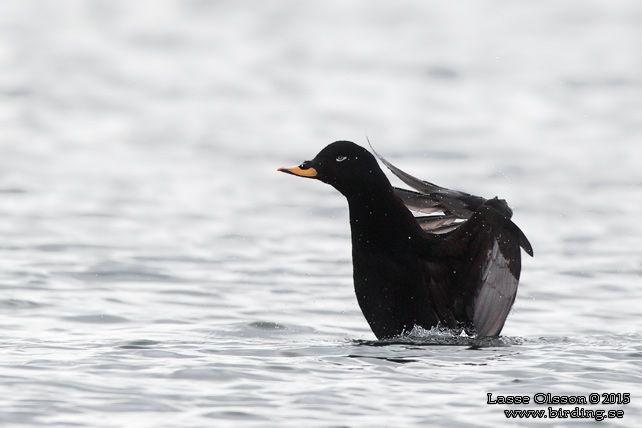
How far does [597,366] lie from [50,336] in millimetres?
3106

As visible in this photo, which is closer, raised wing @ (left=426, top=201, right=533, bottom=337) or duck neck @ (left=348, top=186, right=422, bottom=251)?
raised wing @ (left=426, top=201, right=533, bottom=337)

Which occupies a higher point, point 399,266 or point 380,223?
point 380,223

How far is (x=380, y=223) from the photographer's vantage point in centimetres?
756

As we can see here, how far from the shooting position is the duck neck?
7.56 m

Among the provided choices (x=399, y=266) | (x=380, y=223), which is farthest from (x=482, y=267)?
(x=380, y=223)

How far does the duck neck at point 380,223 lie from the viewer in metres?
7.56

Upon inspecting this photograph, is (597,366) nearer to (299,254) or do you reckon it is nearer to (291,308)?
(291,308)

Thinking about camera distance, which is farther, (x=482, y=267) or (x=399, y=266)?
(x=399, y=266)

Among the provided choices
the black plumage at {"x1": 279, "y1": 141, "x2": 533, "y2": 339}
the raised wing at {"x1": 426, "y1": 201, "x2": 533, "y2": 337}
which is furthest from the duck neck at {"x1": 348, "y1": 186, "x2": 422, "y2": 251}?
the raised wing at {"x1": 426, "y1": 201, "x2": 533, "y2": 337}

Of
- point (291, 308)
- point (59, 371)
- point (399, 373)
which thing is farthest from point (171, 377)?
point (291, 308)

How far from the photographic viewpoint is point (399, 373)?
6.30 m

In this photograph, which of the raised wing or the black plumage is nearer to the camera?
the raised wing

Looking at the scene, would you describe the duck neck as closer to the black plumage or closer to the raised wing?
the black plumage

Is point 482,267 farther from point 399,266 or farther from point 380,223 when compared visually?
point 380,223
